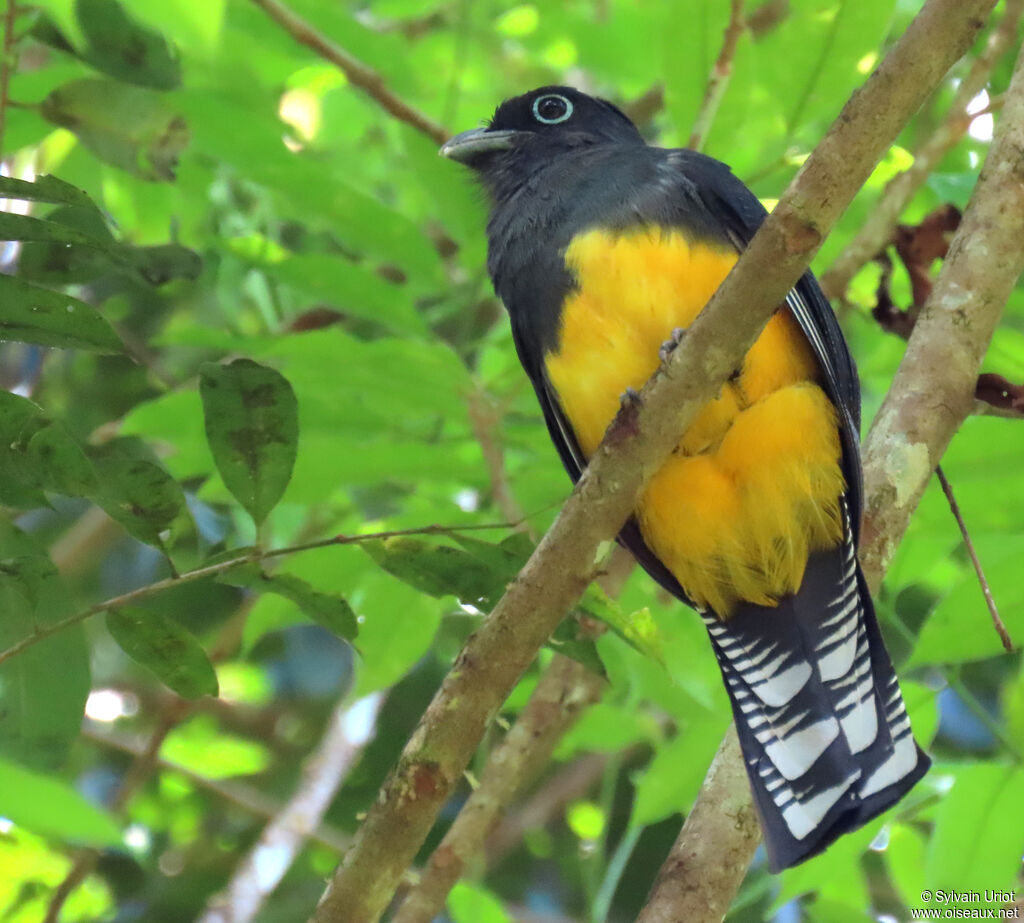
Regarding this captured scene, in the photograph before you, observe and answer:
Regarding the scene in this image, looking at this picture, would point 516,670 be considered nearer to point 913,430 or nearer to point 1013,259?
point 913,430

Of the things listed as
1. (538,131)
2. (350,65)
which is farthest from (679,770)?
(350,65)

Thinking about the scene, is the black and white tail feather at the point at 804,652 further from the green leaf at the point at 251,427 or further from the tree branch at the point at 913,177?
the green leaf at the point at 251,427

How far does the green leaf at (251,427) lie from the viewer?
185 cm

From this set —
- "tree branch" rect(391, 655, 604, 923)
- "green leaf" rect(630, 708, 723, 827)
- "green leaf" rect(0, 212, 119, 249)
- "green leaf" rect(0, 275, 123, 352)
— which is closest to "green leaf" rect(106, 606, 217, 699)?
"green leaf" rect(0, 275, 123, 352)

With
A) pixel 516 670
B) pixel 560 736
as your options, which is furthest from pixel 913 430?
pixel 560 736

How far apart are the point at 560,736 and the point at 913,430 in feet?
3.74

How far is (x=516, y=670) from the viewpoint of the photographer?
71.1 inches

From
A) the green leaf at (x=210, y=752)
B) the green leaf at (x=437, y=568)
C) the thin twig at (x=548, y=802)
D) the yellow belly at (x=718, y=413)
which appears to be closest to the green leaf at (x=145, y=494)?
the green leaf at (x=437, y=568)

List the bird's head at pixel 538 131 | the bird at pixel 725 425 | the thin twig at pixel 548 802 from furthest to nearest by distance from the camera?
the thin twig at pixel 548 802
the bird's head at pixel 538 131
the bird at pixel 725 425

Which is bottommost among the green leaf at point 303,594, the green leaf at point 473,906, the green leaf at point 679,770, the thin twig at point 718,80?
the green leaf at point 473,906

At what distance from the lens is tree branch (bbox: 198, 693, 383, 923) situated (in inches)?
134

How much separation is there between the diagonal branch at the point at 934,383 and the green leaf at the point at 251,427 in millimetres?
841

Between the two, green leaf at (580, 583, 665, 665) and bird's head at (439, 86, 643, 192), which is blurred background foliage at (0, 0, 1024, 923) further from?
bird's head at (439, 86, 643, 192)

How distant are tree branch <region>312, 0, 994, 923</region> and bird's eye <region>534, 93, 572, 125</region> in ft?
5.71
